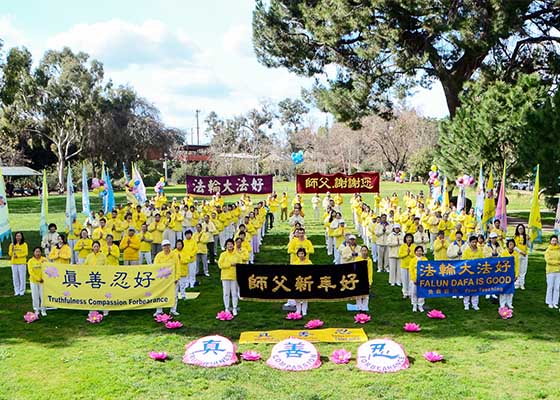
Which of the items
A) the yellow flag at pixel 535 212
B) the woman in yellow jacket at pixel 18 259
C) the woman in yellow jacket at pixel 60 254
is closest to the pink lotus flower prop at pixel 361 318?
the woman in yellow jacket at pixel 60 254

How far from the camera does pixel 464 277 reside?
1148 centimetres

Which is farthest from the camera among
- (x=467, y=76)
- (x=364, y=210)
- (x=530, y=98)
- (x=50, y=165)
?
(x=50, y=165)

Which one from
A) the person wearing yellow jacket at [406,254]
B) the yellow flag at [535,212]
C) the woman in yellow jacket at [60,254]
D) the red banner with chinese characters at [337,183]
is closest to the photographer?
the woman in yellow jacket at [60,254]

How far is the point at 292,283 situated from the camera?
426 inches

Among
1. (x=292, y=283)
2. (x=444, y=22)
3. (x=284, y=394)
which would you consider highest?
(x=444, y=22)

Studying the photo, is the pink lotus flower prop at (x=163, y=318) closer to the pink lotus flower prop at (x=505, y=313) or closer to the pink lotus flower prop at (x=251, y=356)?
the pink lotus flower prop at (x=251, y=356)

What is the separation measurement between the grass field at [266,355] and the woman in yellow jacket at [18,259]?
14.6 inches

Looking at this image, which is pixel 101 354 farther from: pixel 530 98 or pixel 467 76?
pixel 467 76

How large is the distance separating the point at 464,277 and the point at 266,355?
4.80 meters

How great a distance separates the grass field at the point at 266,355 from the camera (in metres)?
7.66

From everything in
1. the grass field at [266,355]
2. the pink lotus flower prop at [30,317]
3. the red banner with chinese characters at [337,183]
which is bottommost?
the grass field at [266,355]

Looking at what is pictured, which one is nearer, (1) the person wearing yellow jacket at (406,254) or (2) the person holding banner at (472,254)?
(2) the person holding banner at (472,254)

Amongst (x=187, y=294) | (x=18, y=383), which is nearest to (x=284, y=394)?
(x=18, y=383)

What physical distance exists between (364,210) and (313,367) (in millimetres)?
11600
